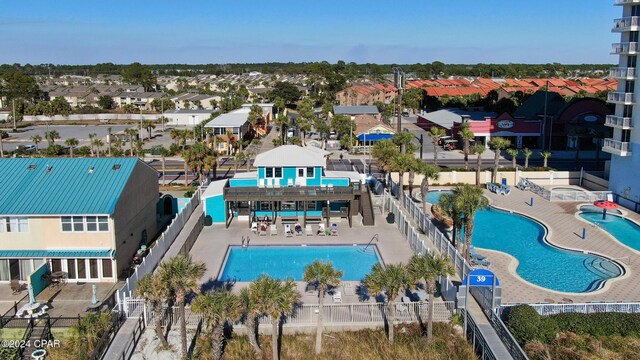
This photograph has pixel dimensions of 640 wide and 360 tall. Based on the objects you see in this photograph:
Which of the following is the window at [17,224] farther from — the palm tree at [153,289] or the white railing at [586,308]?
the white railing at [586,308]

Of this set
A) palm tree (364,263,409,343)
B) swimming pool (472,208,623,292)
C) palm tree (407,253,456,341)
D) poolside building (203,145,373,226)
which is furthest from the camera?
poolside building (203,145,373,226)

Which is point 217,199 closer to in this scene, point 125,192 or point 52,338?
point 125,192

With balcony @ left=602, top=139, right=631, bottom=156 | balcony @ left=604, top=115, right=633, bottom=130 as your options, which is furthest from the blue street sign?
balcony @ left=604, top=115, right=633, bottom=130

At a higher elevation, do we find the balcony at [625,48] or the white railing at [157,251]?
the balcony at [625,48]

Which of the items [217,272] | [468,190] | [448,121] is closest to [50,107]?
[448,121]

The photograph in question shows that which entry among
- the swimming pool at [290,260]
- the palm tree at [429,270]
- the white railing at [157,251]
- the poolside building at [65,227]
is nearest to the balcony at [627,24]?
the swimming pool at [290,260]

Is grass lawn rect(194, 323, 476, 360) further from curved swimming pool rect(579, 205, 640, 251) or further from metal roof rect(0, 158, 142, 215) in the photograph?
curved swimming pool rect(579, 205, 640, 251)
